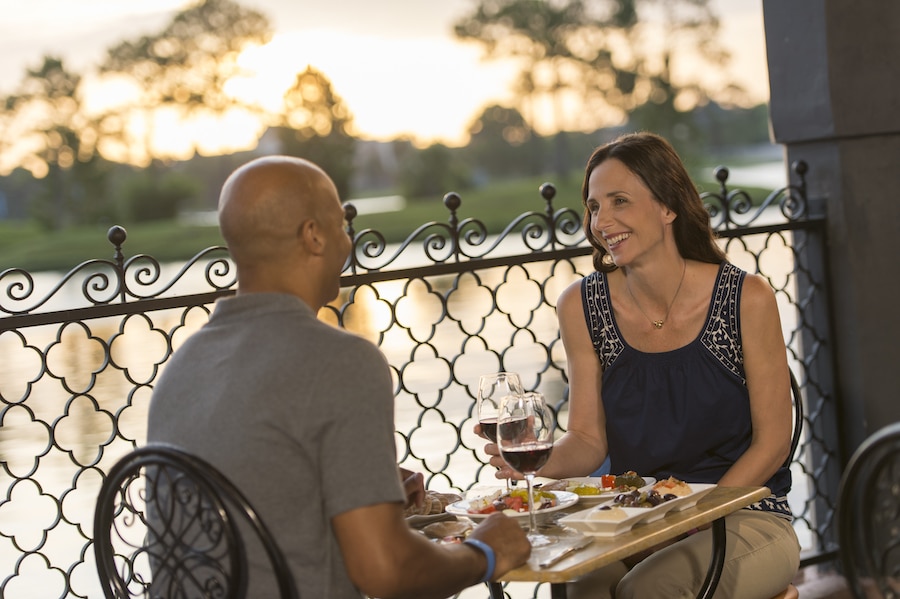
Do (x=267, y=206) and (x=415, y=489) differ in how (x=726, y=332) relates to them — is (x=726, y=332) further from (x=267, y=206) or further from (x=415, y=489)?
(x=267, y=206)

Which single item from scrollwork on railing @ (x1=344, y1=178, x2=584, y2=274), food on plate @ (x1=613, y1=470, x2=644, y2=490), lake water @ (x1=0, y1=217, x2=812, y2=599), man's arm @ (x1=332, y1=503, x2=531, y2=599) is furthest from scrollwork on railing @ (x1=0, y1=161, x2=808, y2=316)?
man's arm @ (x1=332, y1=503, x2=531, y2=599)

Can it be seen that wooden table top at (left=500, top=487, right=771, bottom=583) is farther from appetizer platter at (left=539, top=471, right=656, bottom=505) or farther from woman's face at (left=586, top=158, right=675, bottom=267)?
woman's face at (left=586, top=158, right=675, bottom=267)

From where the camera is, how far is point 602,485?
2.04 metres

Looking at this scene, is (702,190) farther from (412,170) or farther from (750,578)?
(412,170)

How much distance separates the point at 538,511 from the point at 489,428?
0.65ft

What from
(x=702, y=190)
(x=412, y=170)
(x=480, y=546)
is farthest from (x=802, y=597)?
(x=412, y=170)

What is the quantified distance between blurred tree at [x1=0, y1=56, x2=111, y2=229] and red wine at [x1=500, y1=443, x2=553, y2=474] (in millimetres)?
17900

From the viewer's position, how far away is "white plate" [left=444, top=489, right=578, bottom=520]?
190 centimetres

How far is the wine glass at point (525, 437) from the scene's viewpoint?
1812 mm

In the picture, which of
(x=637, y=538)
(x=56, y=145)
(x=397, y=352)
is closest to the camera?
(x=637, y=538)

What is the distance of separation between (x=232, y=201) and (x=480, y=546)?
2.01ft

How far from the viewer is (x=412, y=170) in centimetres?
2184

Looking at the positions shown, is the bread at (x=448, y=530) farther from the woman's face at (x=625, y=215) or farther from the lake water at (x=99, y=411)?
the lake water at (x=99, y=411)

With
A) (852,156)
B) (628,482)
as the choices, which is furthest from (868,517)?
(852,156)
